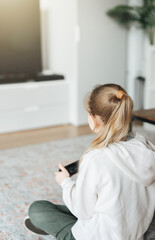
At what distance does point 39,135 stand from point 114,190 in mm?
2365

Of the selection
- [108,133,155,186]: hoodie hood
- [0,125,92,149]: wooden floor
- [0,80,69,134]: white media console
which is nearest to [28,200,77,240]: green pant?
[108,133,155,186]: hoodie hood

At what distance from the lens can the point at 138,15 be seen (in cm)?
373

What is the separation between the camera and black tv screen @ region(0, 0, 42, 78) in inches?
139

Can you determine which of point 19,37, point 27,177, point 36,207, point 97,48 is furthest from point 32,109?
point 36,207

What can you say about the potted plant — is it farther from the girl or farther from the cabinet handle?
the girl

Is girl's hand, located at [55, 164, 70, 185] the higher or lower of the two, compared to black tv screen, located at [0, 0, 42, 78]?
lower

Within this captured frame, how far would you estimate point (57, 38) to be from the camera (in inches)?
154

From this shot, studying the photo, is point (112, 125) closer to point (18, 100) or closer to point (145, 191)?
point (145, 191)

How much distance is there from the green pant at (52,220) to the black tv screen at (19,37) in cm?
239

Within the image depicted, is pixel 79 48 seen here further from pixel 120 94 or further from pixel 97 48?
pixel 120 94

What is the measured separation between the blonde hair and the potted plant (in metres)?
2.70

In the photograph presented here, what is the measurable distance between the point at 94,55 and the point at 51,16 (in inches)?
28.9

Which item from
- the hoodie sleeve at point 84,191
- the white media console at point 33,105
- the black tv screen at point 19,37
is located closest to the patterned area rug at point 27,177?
the hoodie sleeve at point 84,191

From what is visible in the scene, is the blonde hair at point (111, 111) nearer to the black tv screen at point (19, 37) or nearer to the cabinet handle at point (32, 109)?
the cabinet handle at point (32, 109)
